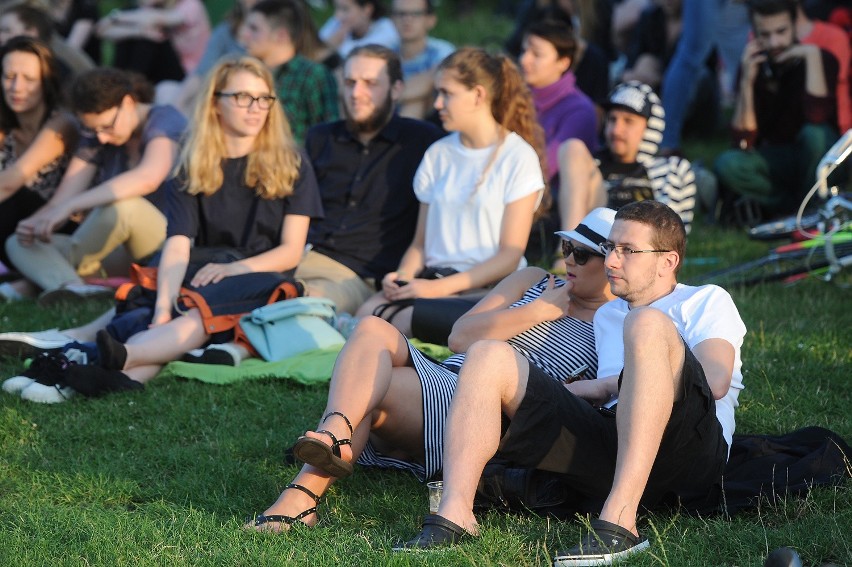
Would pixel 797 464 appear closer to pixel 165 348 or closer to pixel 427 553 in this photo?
pixel 427 553

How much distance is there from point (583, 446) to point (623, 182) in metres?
3.99

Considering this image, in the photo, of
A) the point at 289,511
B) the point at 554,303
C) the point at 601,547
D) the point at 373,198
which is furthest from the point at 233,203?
the point at 601,547

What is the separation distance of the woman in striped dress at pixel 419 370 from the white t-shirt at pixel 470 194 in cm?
157

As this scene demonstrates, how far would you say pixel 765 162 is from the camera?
838cm

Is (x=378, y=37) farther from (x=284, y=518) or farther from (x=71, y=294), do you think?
(x=284, y=518)

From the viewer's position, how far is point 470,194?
6.32 meters

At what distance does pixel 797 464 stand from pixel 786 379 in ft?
4.49

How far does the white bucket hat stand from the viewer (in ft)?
14.3

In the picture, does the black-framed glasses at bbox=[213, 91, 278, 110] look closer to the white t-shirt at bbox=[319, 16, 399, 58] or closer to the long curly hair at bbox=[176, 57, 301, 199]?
the long curly hair at bbox=[176, 57, 301, 199]

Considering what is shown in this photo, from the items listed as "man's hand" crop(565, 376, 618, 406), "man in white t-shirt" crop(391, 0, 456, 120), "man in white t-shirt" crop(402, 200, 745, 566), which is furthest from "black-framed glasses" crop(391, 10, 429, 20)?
"man's hand" crop(565, 376, 618, 406)

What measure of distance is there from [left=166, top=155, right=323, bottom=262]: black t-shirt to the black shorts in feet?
Answer: 9.41

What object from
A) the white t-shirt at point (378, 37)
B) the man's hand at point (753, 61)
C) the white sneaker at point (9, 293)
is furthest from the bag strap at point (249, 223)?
the white t-shirt at point (378, 37)

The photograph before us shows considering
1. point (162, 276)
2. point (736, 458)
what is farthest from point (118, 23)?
point (736, 458)

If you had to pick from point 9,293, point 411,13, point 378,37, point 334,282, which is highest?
point 411,13
